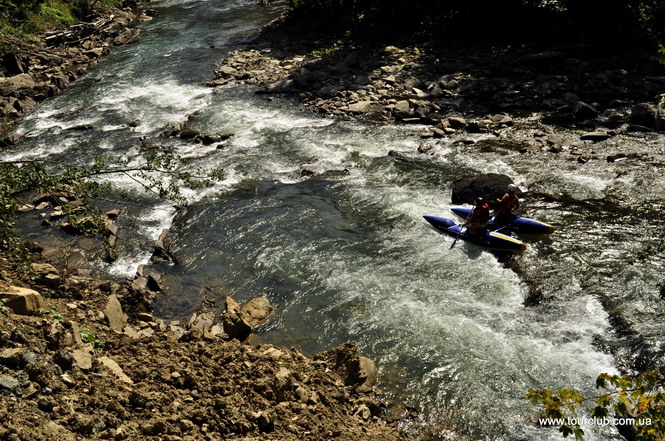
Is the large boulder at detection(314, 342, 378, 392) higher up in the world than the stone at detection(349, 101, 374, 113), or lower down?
lower down

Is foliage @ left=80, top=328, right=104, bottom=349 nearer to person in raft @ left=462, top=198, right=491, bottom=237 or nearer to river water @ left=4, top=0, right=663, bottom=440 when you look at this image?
river water @ left=4, top=0, right=663, bottom=440

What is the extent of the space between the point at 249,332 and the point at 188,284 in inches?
94.4

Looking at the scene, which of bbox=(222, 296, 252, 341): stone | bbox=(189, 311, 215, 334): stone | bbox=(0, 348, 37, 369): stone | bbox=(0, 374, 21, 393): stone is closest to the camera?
bbox=(0, 374, 21, 393): stone

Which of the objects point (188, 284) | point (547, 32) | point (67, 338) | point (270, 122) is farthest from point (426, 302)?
point (547, 32)

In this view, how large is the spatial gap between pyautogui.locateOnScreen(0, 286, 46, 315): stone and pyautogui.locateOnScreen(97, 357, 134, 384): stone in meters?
1.40

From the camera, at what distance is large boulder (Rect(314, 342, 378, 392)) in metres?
8.12

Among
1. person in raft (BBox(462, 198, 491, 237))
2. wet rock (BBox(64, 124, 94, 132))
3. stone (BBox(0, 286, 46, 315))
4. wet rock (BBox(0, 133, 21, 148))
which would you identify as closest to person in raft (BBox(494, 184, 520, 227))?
person in raft (BBox(462, 198, 491, 237))

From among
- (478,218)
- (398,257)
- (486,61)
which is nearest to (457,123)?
(486,61)

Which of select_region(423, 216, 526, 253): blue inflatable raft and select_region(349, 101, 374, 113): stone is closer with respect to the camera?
select_region(423, 216, 526, 253): blue inflatable raft

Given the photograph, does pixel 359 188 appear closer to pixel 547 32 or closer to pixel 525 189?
pixel 525 189

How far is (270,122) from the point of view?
62.6 ft

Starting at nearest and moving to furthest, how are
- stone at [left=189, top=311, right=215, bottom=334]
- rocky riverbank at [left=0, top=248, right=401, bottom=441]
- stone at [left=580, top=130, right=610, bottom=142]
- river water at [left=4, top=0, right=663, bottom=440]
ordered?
rocky riverbank at [left=0, top=248, right=401, bottom=441] → river water at [left=4, top=0, right=663, bottom=440] → stone at [left=189, top=311, right=215, bottom=334] → stone at [left=580, top=130, right=610, bottom=142]

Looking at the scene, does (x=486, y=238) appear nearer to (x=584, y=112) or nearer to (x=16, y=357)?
(x=584, y=112)

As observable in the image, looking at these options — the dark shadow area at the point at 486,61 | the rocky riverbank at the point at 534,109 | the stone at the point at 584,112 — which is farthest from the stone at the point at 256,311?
the stone at the point at 584,112
